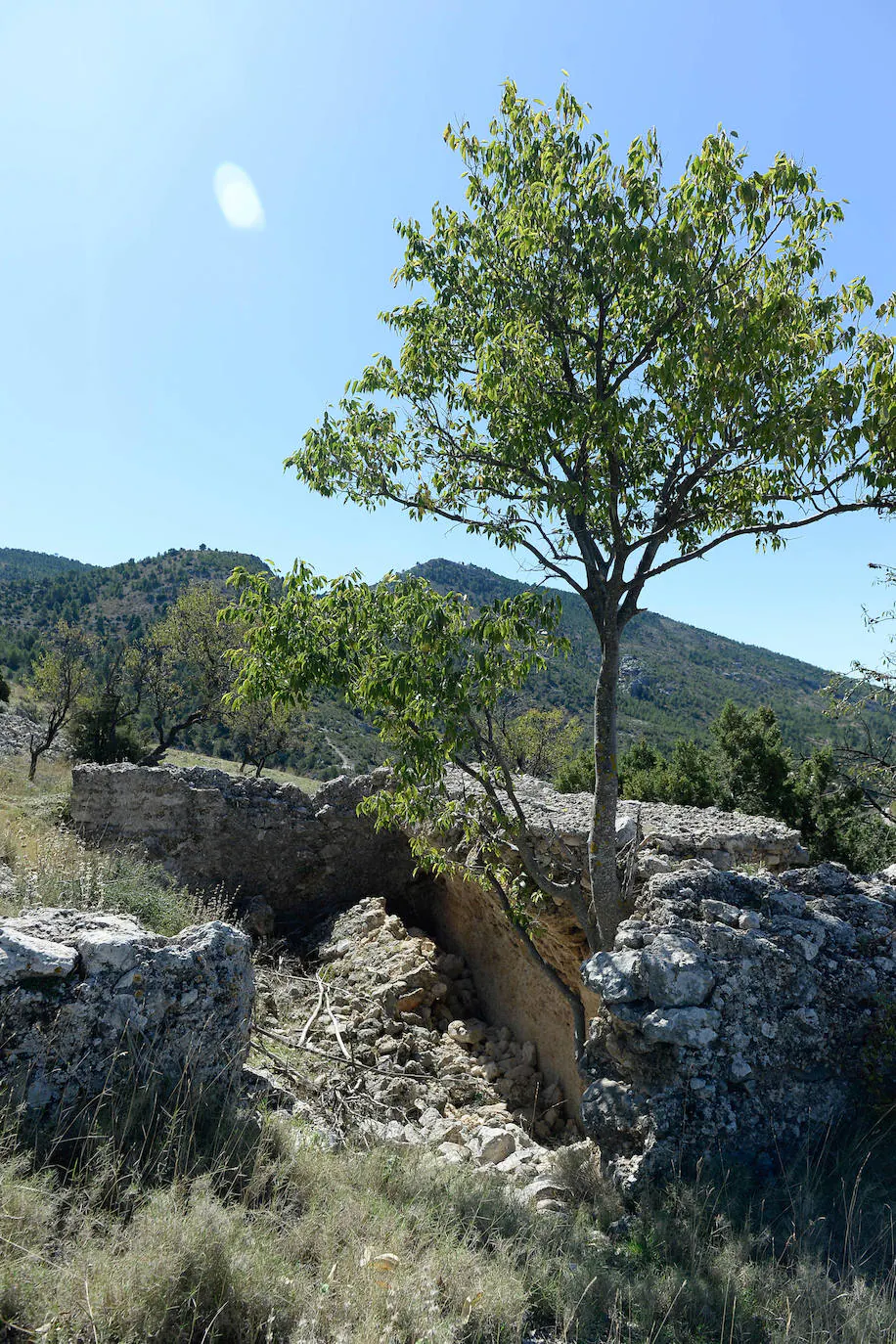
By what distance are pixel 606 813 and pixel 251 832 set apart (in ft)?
24.8

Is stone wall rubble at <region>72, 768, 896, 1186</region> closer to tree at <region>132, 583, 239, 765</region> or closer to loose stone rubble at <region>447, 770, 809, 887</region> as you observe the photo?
loose stone rubble at <region>447, 770, 809, 887</region>

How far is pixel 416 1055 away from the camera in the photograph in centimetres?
797

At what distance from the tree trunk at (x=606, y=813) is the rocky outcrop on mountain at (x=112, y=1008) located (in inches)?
116

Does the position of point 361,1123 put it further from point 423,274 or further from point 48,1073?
point 423,274

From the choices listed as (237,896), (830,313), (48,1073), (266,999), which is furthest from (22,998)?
(237,896)

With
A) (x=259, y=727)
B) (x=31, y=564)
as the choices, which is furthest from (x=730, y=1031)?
(x=31, y=564)

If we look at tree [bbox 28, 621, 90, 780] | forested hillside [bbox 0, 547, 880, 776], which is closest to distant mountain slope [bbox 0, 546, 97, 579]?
forested hillside [bbox 0, 547, 880, 776]

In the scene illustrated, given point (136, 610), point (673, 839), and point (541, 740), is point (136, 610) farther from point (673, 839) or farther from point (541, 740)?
point (673, 839)

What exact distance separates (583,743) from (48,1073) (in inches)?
1253

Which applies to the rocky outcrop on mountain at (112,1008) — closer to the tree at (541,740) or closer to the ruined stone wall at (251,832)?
the ruined stone wall at (251,832)

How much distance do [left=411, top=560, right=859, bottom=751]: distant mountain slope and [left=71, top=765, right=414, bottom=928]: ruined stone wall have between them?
36.1m

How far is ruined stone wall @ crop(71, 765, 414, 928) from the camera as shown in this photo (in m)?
11.5

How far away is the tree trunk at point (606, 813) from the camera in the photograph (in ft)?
19.7

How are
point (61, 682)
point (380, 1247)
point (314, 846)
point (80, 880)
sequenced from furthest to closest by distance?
point (61, 682) → point (314, 846) → point (80, 880) → point (380, 1247)
